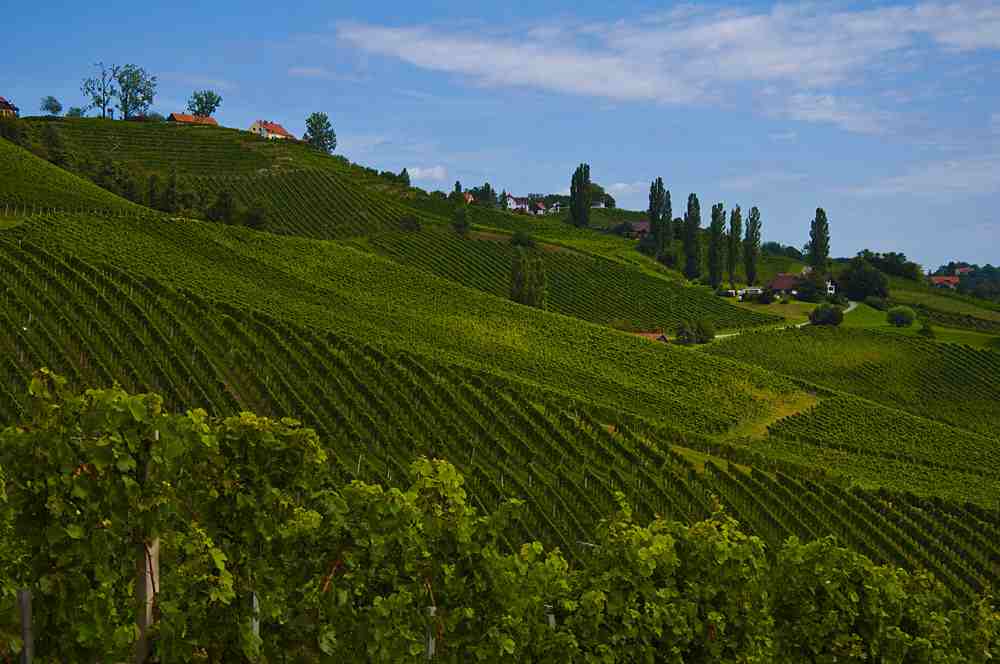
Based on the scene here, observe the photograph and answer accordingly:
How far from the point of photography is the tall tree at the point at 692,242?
394 ft

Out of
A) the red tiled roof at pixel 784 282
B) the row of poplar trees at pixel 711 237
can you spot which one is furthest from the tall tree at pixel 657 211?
the red tiled roof at pixel 784 282

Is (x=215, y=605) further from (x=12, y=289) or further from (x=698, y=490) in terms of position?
(x=12, y=289)

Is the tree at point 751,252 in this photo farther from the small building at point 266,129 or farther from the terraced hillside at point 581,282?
the small building at point 266,129

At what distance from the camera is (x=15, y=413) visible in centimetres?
2761

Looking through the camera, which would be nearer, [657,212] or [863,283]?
[863,283]

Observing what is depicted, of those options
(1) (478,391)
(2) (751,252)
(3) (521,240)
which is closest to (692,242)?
(2) (751,252)

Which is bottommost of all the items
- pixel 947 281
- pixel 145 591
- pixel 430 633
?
pixel 430 633

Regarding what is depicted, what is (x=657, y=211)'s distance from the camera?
132 m

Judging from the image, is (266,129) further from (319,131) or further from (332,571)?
(332,571)

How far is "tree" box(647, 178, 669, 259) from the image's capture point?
127 m

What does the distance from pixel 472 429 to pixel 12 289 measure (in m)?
19.1

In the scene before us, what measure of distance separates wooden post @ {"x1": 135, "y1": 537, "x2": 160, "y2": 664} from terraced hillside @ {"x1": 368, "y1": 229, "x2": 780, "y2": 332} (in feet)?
264

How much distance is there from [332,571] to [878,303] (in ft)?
372

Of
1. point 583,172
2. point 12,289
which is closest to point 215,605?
point 12,289
